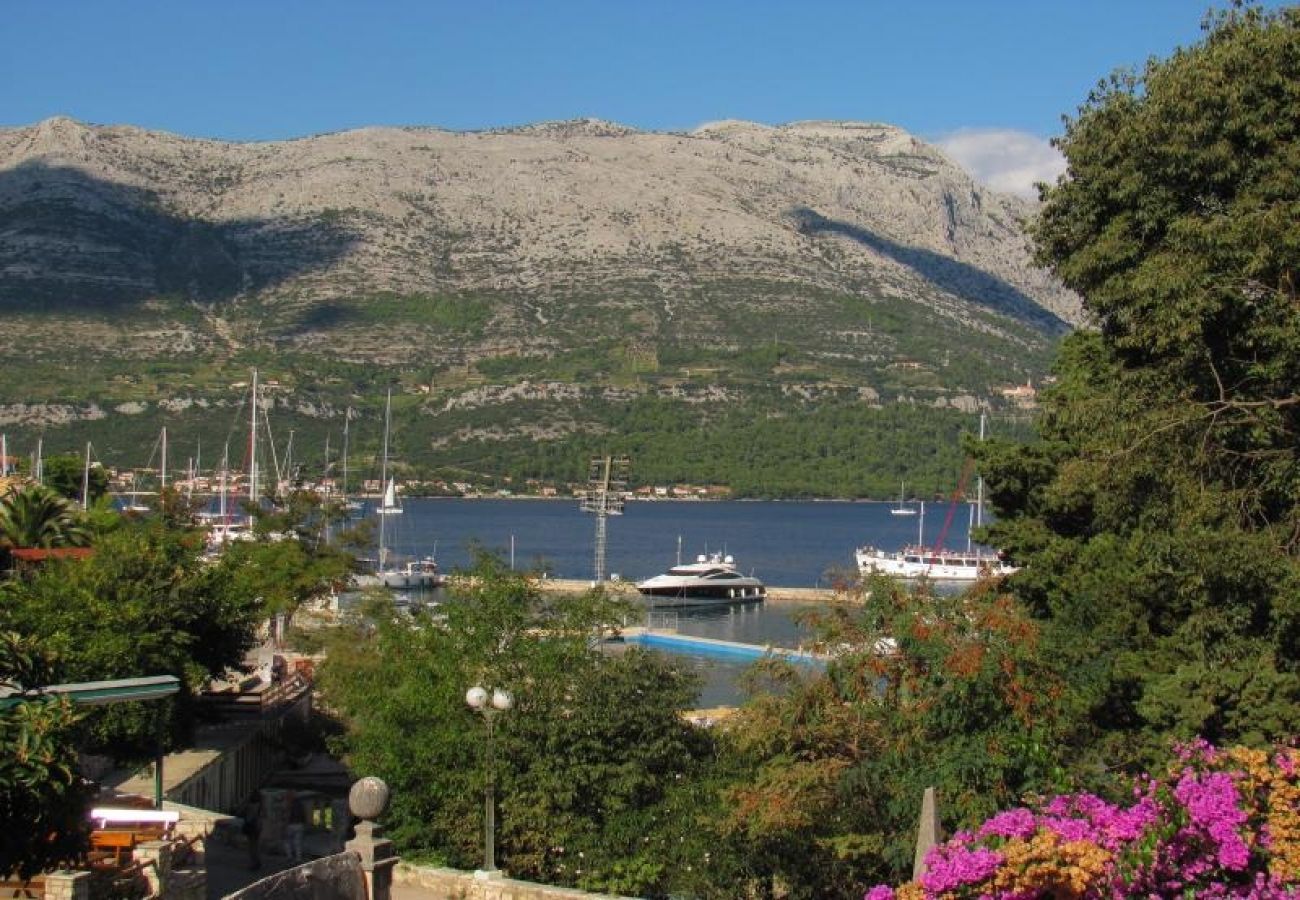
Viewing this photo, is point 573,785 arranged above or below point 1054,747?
below

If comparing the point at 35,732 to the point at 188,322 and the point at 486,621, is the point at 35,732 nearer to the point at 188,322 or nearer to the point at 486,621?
the point at 486,621

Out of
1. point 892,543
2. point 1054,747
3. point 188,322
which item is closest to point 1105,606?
point 1054,747

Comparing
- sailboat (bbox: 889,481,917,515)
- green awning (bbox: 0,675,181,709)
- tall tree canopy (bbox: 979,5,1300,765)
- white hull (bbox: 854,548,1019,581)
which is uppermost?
tall tree canopy (bbox: 979,5,1300,765)

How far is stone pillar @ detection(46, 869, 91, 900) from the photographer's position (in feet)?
40.1

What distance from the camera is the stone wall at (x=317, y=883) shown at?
1025 centimetres

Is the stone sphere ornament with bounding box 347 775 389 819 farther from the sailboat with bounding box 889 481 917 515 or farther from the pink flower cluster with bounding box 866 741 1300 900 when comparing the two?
the sailboat with bounding box 889 481 917 515

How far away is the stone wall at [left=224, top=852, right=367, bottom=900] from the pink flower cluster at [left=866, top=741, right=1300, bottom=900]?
3.46 meters

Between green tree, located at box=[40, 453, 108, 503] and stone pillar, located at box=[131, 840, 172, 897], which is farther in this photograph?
green tree, located at box=[40, 453, 108, 503]

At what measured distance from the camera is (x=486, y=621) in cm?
2266

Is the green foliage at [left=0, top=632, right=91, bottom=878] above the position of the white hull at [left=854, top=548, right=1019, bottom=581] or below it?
above

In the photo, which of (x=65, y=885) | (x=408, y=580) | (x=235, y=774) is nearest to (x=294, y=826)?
(x=235, y=774)

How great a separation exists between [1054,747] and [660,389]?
18130 cm

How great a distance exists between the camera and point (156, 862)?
46.9 ft

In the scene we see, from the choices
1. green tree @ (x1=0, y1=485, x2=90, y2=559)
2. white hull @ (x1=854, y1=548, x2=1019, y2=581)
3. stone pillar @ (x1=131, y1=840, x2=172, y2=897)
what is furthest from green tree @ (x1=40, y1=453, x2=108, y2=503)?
stone pillar @ (x1=131, y1=840, x2=172, y2=897)
